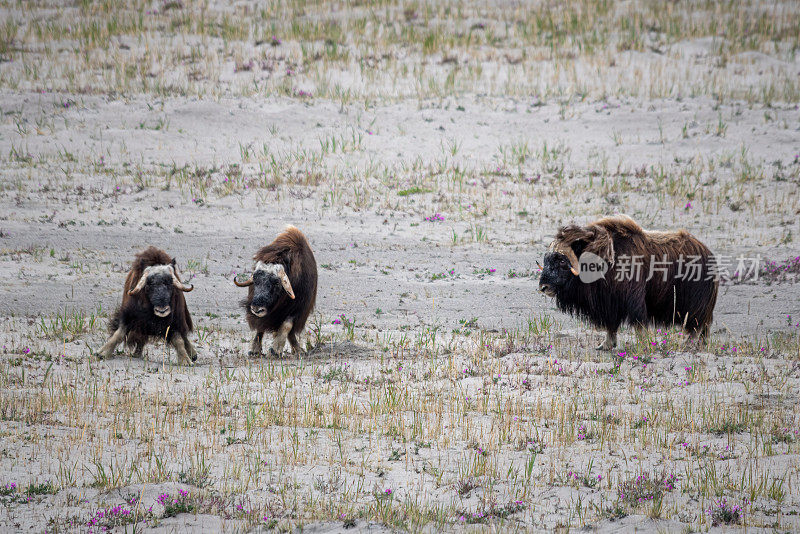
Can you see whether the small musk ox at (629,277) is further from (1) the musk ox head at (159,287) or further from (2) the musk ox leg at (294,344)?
(1) the musk ox head at (159,287)

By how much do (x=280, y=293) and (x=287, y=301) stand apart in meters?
0.19

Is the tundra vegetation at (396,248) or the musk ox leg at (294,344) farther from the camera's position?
the musk ox leg at (294,344)

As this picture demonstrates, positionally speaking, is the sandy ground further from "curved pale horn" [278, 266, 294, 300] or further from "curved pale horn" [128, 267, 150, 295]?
"curved pale horn" [128, 267, 150, 295]

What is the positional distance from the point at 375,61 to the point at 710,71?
952 centimetres

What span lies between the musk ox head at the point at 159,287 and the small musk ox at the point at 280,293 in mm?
894

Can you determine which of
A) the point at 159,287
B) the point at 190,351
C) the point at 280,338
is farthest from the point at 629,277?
the point at 159,287

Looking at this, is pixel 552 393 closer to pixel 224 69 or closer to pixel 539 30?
pixel 224 69

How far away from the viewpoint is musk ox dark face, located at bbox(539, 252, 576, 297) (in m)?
10.9

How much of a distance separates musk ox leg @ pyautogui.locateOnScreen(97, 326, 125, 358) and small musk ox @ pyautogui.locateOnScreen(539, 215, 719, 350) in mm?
5335

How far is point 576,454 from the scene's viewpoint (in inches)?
293

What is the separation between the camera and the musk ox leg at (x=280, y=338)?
1077 cm

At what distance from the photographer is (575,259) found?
1087 cm

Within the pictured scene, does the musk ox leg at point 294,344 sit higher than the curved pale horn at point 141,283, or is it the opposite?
the curved pale horn at point 141,283

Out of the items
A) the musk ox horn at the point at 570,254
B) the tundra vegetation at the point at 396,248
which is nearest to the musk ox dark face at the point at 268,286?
the tundra vegetation at the point at 396,248
